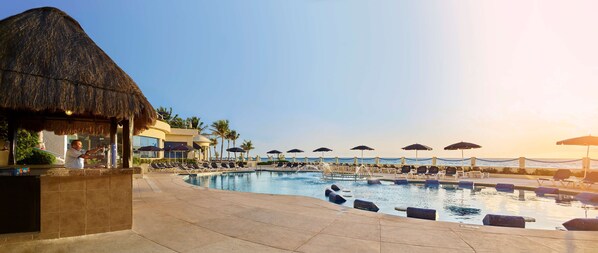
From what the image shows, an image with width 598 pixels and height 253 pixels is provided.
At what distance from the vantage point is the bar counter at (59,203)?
4570 mm

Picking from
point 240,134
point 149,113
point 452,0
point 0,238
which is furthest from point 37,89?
point 240,134

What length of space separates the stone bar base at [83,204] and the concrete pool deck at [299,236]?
0.15 meters

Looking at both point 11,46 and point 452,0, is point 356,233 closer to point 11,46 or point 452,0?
point 11,46

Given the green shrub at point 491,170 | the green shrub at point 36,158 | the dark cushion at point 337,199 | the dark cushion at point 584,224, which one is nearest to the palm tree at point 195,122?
the green shrub at point 36,158

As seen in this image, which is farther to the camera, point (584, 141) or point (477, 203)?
point (584, 141)

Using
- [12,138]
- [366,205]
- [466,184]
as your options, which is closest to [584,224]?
[366,205]

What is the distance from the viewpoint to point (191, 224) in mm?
5625

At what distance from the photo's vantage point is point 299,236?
16.0 feet

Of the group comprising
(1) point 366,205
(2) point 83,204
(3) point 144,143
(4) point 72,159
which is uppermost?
(4) point 72,159

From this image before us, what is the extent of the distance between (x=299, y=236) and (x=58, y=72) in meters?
4.67

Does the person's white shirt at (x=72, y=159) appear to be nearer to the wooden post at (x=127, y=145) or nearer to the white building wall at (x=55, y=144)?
the wooden post at (x=127, y=145)

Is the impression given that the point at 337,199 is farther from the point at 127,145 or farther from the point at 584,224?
the point at 127,145

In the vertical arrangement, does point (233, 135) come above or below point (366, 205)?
above

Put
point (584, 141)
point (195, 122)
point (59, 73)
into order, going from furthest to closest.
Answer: point (195, 122)
point (584, 141)
point (59, 73)
